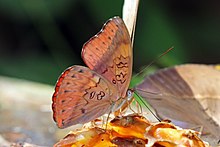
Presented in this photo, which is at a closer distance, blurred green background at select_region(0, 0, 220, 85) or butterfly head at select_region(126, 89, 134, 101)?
butterfly head at select_region(126, 89, 134, 101)

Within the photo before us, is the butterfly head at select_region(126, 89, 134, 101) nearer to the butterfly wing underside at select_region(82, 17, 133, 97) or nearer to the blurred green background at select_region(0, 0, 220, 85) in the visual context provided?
the butterfly wing underside at select_region(82, 17, 133, 97)

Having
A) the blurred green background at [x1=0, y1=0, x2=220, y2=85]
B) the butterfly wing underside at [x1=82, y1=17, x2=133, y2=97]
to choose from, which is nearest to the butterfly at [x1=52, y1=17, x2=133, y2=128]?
the butterfly wing underside at [x1=82, y1=17, x2=133, y2=97]

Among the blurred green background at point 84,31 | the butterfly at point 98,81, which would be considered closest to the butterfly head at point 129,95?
the butterfly at point 98,81

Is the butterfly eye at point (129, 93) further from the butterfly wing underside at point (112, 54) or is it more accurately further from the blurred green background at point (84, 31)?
the blurred green background at point (84, 31)

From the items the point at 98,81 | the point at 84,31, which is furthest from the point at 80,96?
the point at 84,31

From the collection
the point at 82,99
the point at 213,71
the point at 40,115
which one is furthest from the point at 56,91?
the point at 40,115

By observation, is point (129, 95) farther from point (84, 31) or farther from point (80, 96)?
point (84, 31)

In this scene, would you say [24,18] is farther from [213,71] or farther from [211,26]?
[213,71]

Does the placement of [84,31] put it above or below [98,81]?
below
